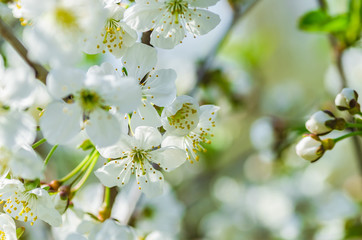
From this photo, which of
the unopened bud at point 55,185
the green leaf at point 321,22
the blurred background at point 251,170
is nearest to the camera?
the unopened bud at point 55,185

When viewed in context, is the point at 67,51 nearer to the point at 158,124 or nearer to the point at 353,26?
the point at 158,124

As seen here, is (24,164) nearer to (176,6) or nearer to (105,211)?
(105,211)

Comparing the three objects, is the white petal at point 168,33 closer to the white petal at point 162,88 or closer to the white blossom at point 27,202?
the white petal at point 162,88

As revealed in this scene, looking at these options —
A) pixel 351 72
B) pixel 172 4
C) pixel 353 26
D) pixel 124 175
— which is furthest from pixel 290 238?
pixel 172 4

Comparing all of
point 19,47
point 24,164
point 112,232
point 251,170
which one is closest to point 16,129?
point 24,164

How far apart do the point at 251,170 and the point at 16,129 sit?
4.99 feet

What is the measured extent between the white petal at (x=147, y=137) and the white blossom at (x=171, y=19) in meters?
0.18

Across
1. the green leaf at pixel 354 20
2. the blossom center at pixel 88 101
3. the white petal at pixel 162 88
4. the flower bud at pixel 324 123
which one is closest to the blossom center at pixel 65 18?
the blossom center at pixel 88 101

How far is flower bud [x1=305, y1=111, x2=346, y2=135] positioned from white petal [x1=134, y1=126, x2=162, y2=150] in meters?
0.31

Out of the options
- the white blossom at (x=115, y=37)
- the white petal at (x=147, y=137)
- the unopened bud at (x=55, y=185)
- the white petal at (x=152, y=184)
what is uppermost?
the white blossom at (x=115, y=37)

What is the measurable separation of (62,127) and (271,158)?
115 centimetres

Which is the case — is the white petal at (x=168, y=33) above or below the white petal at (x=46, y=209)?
above

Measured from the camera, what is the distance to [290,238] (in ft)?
5.77

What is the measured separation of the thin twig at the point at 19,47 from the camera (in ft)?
2.53
